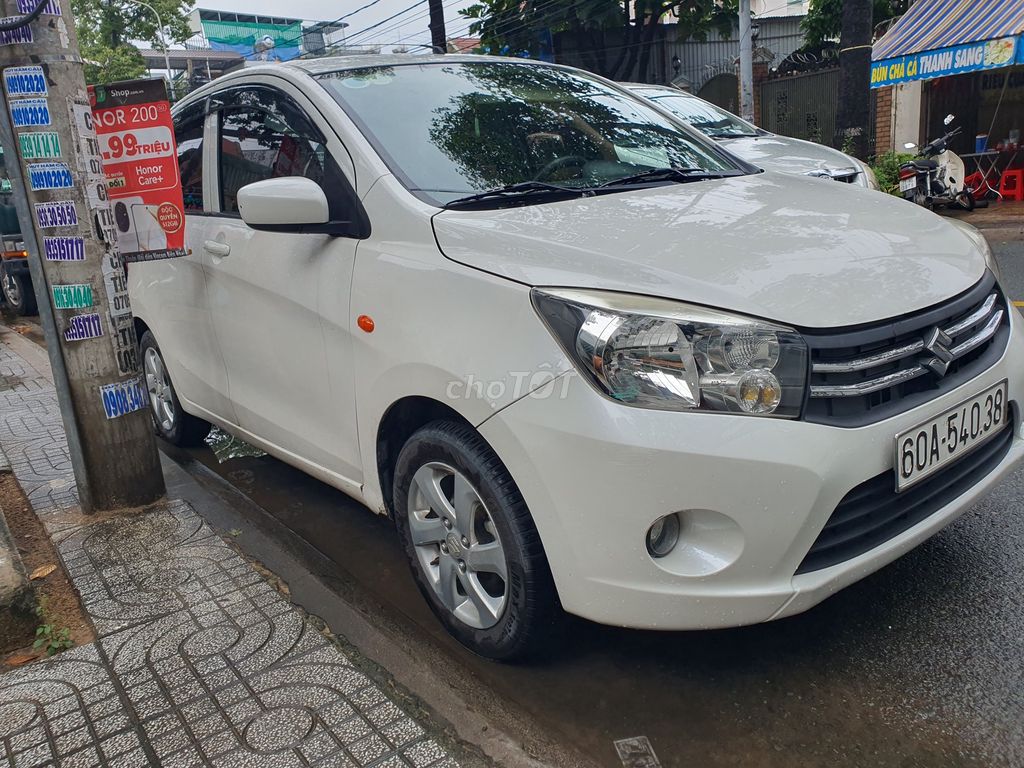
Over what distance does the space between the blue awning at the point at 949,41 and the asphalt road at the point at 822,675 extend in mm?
10341

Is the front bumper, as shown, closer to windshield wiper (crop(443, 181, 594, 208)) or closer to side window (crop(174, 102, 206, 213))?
windshield wiper (crop(443, 181, 594, 208))

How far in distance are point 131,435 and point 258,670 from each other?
1.74 meters

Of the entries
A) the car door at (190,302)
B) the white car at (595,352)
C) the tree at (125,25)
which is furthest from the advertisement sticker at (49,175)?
the tree at (125,25)

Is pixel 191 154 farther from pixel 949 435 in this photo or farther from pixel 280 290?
pixel 949 435

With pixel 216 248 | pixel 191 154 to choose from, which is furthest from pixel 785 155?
pixel 216 248

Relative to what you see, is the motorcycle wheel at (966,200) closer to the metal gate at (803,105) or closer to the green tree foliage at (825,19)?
the metal gate at (803,105)

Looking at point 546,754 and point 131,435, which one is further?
point 131,435

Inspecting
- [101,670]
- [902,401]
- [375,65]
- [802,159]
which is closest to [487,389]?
[902,401]

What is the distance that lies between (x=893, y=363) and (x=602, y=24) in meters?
20.7

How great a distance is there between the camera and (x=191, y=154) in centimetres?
401

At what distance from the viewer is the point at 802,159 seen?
22.3 feet

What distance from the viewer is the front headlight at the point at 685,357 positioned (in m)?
2.01

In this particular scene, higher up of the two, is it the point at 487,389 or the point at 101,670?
the point at 487,389

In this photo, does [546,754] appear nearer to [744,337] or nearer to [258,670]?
[258,670]
